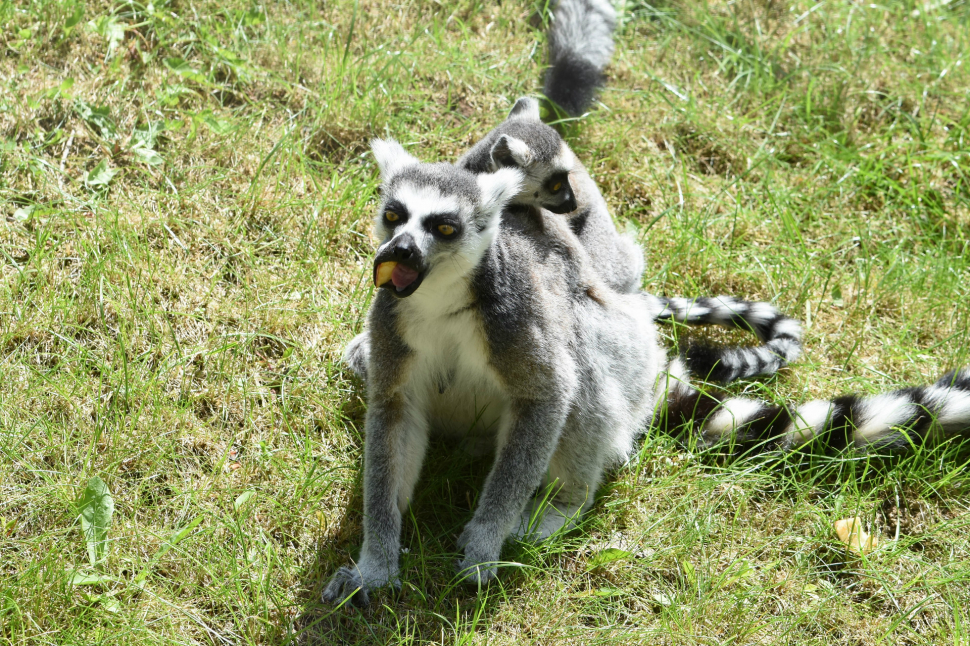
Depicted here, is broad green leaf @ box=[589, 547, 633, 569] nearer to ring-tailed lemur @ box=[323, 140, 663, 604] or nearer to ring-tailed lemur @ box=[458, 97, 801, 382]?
ring-tailed lemur @ box=[323, 140, 663, 604]

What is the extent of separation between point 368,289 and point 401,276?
4.40ft

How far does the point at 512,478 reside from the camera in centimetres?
297

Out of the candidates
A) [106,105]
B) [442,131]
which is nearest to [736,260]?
[442,131]

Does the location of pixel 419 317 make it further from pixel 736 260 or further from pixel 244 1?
pixel 244 1

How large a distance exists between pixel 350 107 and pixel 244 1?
3.23 ft

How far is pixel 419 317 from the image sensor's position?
294cm

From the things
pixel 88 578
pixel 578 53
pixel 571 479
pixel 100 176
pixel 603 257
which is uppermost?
pixel 578 53

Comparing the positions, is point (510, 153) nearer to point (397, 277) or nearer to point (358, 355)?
point (358, 355)

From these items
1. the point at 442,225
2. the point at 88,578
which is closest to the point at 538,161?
the point at 442,225

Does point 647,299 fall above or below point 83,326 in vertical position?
above

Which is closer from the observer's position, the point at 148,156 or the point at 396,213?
the point at 396,213

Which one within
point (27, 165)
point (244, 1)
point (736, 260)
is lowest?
point (27, 165)

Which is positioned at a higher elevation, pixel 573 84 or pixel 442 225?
pixel 573 84

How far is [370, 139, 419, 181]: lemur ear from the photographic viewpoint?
3.08 metres
